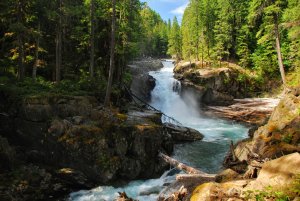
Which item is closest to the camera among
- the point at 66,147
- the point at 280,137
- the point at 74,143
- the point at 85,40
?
the point at 280,137

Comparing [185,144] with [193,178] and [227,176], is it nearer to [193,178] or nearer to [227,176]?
[193,178]

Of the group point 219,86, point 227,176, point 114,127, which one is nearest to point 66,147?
point 114,127

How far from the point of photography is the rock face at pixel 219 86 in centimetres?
3734

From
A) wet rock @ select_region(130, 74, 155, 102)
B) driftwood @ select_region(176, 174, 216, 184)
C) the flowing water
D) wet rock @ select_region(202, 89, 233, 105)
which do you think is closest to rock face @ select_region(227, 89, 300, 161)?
driftwood @ select_region(176, 174, 216, 184)

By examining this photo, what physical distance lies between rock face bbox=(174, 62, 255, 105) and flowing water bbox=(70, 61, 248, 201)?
1.62m

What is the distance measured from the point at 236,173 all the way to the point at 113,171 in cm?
720

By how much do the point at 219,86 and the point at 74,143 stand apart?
2599cm

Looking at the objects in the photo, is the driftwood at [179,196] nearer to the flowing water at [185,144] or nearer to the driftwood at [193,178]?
the driftwood at [193,178]

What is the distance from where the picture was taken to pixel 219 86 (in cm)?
3769

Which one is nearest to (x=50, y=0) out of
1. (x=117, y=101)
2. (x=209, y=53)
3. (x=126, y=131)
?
(x=117, y=101)

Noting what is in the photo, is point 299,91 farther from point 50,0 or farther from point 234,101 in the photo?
point 50,0

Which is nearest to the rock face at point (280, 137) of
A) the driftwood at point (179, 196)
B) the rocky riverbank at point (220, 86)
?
the driftwood at point (179, 196)

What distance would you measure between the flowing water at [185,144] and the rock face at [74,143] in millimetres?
874

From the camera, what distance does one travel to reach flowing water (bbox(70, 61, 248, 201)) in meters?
15.1
